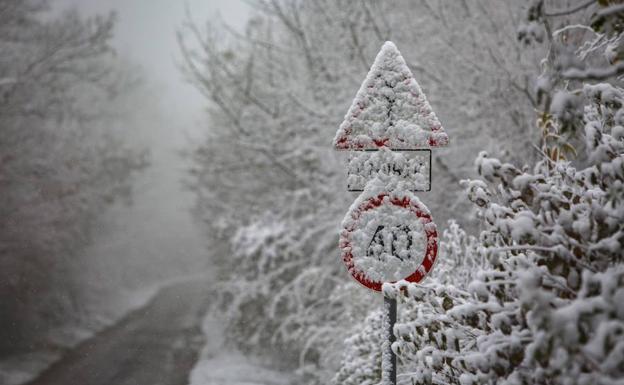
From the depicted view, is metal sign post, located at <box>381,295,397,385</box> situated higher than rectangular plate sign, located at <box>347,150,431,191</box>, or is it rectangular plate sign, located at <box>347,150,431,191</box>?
rectangular plate sign, located at <box>347,150,431,191</box>

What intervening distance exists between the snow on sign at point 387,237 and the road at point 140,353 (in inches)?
287

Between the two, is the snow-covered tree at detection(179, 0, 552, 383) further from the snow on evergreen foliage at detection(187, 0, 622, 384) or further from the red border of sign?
the red border of sign

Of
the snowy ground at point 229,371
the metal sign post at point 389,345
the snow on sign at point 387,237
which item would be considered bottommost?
the snowy ground at point 229,371

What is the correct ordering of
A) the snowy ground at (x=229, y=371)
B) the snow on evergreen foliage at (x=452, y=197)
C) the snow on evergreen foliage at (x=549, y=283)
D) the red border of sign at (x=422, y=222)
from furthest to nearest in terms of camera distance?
the snowy ground at (x=229, y=371) → the red border of sign at (x=422, y=222) → the snow on evergreen foliage at (x=452, y=197) → the snow on evergreen foliage at (x=549, y=283)

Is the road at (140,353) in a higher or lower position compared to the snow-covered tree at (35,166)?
lower

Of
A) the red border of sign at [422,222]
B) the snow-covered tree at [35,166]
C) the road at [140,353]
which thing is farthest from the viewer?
the snow-covered tree at [35,166]

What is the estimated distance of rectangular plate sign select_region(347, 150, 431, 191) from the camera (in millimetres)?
3695

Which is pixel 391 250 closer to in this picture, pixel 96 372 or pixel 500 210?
pixel 500 210

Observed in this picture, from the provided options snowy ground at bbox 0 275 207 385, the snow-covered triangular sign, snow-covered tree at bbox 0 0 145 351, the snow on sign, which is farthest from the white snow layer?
snow-covered tree at bbox 0 0 145 351

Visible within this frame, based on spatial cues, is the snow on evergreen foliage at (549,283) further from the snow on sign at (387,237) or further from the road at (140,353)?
the road at (140,353)

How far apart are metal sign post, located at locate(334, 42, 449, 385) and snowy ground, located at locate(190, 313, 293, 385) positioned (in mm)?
5222

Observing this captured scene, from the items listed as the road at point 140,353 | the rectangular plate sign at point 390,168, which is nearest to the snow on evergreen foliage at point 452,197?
the rectangular plate sign at point 390,168

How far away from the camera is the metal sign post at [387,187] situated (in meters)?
3.67

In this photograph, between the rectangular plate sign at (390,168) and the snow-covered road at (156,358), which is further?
the snow-covered road at (156,358)
